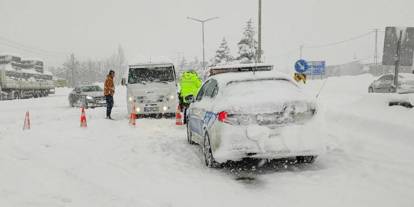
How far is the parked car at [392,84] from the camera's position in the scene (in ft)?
96.5

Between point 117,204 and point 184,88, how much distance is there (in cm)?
1086

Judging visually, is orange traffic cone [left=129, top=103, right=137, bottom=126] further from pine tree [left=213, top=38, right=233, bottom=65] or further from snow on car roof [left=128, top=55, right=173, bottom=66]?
pine tree [left=213, top=38, right=233, bottom=65]

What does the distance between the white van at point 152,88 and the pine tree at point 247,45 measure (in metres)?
50.0

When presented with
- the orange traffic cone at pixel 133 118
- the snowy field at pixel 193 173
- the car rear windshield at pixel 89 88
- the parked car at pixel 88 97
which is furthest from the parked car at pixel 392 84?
the snowy field at pixel 193 173

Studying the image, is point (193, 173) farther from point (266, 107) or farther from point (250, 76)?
point (250, 76)

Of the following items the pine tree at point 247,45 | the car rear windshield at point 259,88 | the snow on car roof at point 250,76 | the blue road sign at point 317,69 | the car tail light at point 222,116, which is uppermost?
the pine tree at point 247,45

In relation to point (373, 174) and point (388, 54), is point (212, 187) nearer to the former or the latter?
point (373, 174)

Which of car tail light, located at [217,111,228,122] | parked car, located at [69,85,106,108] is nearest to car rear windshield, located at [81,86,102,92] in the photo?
parked car, located at [69,85,106,108]

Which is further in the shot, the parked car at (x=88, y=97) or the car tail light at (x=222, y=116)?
the parked car at (x=88, y=97)

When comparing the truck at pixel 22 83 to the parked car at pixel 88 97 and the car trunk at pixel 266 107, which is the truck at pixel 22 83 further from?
the car trunk at pixel 266 107

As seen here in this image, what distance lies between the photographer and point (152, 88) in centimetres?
1722

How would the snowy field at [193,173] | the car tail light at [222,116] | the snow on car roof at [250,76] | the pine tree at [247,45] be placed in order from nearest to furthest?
1. the snowy field at [193,173]
2. the car tail light at [222,116]
3. the snow on car roof at [250,76]
4. the pine tree at [247,45]

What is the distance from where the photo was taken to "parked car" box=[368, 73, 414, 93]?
29.4 m

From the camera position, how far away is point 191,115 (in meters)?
10.2
